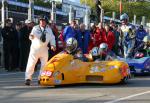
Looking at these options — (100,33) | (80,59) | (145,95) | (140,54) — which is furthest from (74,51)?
(100,33)

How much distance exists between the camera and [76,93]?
11727 mm

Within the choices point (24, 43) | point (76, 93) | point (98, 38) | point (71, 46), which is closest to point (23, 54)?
point (24, 43)

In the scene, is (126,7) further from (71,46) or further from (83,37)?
(71,46)

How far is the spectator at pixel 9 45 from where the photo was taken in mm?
17312

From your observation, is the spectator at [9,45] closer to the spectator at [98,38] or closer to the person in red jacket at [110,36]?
the spectator at [98,38]

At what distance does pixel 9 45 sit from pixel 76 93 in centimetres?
642

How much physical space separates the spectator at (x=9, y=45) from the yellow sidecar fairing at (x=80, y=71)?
4.48m

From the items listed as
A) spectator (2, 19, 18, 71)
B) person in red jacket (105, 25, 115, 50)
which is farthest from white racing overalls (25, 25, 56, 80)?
person in red jacket (105, 25, 115, 50)

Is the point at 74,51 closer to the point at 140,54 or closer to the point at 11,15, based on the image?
the point at 140,54

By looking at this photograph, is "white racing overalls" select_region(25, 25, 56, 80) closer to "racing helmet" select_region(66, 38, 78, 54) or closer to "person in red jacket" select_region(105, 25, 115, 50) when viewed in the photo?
"racing helmet" select_region(66, 38, 78, 54)

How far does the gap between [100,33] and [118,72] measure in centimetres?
557

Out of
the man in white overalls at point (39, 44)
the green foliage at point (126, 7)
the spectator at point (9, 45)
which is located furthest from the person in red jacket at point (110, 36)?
the green foliage at point (126, 7)

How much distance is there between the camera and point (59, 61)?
12.9 metres

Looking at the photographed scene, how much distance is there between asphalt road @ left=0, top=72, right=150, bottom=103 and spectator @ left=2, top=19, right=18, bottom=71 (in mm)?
3465
